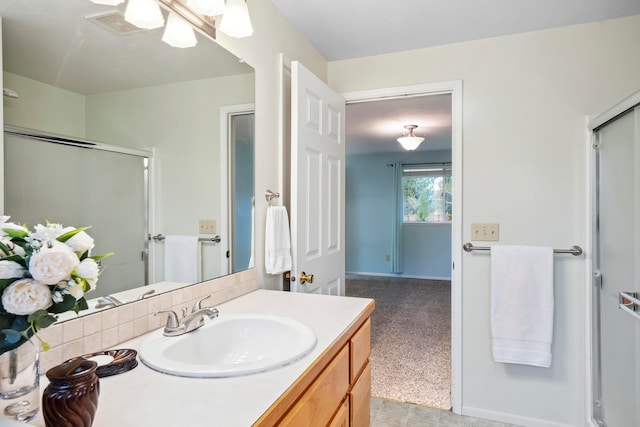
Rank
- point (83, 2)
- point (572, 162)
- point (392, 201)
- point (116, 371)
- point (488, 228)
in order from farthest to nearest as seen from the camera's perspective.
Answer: point (392, 201)
point (488, 228)
point (572, 162)
point (83, 2)
point (116, 371)

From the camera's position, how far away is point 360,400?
1.42m

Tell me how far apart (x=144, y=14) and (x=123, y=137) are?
0.39 m

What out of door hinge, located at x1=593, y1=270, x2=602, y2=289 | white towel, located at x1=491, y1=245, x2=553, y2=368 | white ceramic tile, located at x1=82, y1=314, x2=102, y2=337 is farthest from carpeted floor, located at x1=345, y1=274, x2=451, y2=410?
white ceramic tile, located at x1=82, y1=314, x2=102, y2=337

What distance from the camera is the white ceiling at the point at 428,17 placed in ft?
5.97

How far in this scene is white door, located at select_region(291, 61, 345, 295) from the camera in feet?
5.98

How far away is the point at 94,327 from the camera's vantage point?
965 mm

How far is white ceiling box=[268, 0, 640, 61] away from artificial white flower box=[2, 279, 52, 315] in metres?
1.71

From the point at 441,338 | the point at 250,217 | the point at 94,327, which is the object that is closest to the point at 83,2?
the point at 94,327

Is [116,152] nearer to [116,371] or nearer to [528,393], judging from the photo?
[116,371]

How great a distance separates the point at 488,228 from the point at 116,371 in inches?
78.1

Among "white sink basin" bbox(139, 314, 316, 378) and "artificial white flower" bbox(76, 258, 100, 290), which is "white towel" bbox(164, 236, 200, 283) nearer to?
"white sink basin" bbox(139, 314, 316, 378)

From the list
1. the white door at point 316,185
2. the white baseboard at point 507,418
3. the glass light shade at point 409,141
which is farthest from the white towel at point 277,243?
the glass light shade at point 409,141

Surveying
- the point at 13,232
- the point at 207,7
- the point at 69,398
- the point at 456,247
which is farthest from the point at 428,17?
the point at 69,398

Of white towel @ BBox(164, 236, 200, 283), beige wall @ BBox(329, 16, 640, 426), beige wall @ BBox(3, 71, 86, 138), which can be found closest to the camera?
beige wall @ BBox(3, 71, 86, 138)
